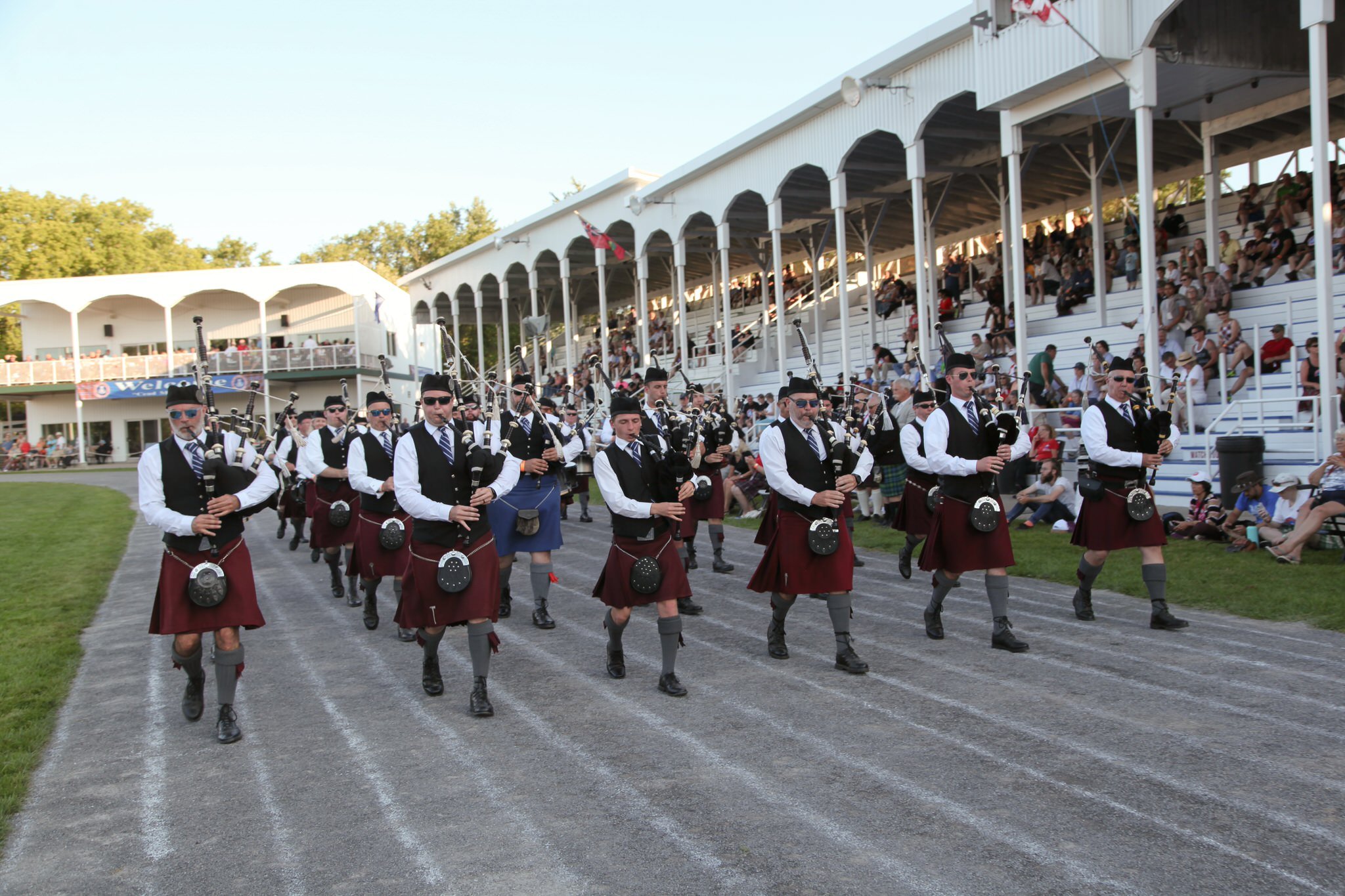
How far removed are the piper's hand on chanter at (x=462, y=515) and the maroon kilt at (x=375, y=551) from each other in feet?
7.33

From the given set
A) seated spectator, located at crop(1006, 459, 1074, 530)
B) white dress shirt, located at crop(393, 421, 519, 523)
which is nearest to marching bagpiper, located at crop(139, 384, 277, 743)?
white dress shirt, located at crop(393, 421, 519, 523)

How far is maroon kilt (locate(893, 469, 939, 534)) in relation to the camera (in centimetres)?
934

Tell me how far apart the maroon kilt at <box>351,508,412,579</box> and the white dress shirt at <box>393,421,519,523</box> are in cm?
205

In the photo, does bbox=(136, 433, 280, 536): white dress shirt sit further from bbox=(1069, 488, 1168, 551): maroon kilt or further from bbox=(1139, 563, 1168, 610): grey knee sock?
bbox=(1139, 563, 1168, 610): grey knee sock

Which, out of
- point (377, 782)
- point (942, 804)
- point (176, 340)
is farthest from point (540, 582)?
point (176, 340)

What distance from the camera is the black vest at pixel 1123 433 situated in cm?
718

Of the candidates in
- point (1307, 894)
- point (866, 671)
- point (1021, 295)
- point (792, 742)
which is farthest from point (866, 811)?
point (1021, 295)

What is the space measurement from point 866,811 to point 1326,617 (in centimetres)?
473

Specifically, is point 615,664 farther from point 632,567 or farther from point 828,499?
point 828,499

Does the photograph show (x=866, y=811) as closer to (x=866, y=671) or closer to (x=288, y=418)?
(x=866, y=671)

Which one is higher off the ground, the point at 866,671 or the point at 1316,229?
the point at 1316,229

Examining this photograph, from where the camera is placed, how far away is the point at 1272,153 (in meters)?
18.8

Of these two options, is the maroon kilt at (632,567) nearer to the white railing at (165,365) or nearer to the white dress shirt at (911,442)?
the white dress shirt at (911,442)

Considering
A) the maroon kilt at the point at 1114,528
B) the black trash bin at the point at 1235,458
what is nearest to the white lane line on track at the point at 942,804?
the maroon kilt at the point at 1114,528
